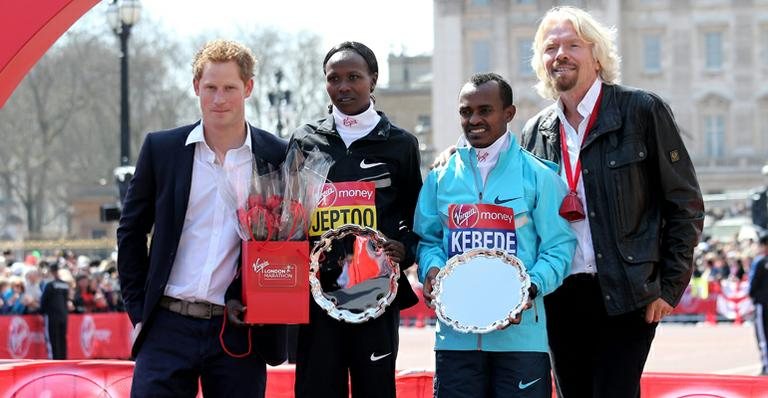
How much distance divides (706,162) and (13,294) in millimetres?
70545

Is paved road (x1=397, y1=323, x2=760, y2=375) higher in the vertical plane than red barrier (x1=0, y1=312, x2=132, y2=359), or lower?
lower

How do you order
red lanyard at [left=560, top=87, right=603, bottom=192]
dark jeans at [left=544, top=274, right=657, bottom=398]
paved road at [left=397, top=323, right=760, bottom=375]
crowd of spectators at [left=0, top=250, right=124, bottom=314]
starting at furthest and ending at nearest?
1. crowd of spectators at [left=0, top=250, right=124, bottom=314]
2. paved road at [left=397, top=323, right=760, bottom=375]
3. red lanyard at [left=560, top=87, right=603, bottom=192]
4. dark jeans at [left=544, top=274, right=657, bottom=398]

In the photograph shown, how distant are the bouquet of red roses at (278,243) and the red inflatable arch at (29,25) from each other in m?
1.46

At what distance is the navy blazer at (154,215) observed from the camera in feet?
21.2

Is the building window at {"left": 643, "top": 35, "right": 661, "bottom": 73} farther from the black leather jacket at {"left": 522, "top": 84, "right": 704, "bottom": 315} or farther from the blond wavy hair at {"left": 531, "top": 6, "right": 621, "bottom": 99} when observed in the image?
the black leather jacket at {"left": 522, "top": 84, "right": 704, "bottom": 315}

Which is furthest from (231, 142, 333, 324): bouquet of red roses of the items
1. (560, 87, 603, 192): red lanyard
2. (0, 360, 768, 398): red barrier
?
(0, 360, 768, 398): red barrier

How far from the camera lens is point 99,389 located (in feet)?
31.2

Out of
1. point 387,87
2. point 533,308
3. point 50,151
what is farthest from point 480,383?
point 387,87

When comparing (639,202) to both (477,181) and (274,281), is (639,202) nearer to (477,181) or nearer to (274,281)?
(477,181)

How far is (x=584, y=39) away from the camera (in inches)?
262

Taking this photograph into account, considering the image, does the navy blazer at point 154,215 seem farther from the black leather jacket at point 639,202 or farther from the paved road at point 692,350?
the paved road at point 692,350

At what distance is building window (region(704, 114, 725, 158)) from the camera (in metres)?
90.9

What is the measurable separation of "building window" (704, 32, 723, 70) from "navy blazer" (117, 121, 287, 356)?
88427mm

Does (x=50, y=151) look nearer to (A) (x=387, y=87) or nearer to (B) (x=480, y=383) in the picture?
(A) (x=387, y=87)
